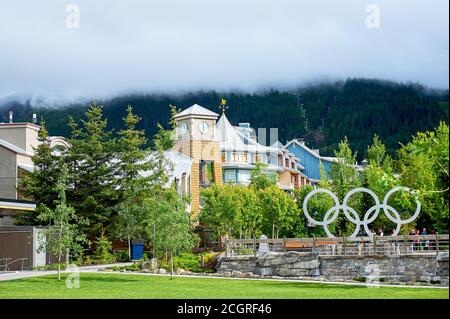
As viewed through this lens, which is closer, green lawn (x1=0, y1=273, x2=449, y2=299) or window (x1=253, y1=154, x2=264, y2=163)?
green lawn (x1=0, y1=273, x2=449, y2=299)

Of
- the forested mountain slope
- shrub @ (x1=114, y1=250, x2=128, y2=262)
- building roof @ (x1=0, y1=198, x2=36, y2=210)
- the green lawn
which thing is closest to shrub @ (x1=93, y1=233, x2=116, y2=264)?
shrub @ (x1=114, y1=250, x2=128, y2=262)

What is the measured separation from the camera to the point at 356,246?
38.7m

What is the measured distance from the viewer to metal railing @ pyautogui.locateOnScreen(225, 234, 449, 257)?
36.6 metres

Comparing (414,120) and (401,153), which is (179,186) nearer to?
(401,153)

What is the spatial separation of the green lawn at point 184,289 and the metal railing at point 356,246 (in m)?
6.45

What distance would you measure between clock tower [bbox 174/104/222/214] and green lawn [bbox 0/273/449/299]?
916 inches

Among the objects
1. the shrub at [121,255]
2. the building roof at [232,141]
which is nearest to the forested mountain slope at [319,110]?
the building roof at [232,141]

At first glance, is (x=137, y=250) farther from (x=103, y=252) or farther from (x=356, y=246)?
(x=356, y=246)

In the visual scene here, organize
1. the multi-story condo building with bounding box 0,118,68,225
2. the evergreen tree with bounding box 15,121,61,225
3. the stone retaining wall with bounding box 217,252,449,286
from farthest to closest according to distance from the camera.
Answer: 1. the multi-story condo building with bounding box 0,118,68,225
2. the evergreen tree with bounding box 15,121,61,225
3. the stone retaining wall with bounding box 217,252,449,286

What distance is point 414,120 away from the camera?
6788 centimetres

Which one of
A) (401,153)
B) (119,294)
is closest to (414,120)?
(401,153)

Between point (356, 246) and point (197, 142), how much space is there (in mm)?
20971

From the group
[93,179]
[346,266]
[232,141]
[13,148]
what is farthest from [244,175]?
[346,266]

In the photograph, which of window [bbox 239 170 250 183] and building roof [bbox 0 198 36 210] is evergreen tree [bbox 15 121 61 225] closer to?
building roof [bbox 0 198 36 210]
